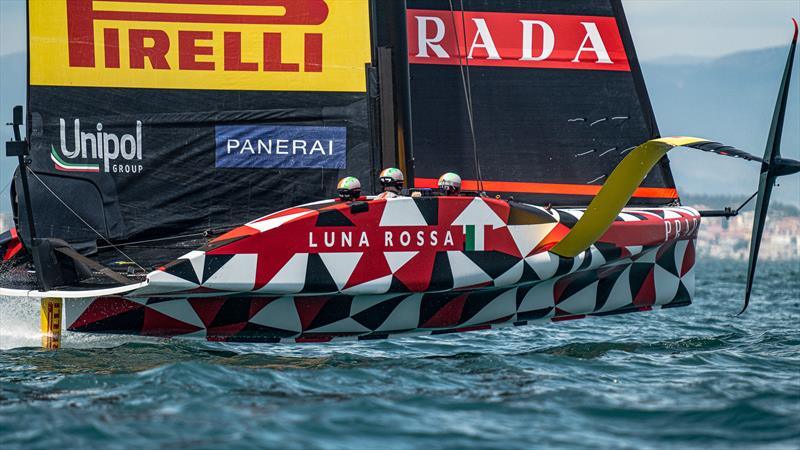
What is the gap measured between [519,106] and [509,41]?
65cm

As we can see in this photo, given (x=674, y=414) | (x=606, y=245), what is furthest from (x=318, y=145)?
(x=674, y=414)

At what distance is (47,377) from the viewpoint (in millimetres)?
8438

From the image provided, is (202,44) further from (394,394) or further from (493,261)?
(394,394)

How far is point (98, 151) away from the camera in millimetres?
10281

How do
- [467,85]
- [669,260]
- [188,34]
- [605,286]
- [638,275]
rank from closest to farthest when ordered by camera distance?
[188,34] < [605,286] < [638,275] < [669,260] < [467,85]

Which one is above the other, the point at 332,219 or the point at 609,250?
the point at 332,219

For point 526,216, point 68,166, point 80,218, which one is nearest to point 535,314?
point 526,216

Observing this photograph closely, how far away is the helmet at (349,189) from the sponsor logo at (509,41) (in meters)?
2.12

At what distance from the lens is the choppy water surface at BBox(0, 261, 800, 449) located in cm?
651

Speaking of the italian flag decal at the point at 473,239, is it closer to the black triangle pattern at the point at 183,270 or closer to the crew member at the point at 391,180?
the crew member at the point at 391,180

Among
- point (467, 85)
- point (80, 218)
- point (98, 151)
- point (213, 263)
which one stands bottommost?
point (213, 263)

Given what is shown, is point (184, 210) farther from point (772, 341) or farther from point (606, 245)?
point (772, 341)

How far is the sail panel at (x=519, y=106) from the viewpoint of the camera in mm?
11297

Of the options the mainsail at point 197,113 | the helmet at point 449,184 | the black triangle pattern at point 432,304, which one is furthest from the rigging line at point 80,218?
the helmet at point 449,184
